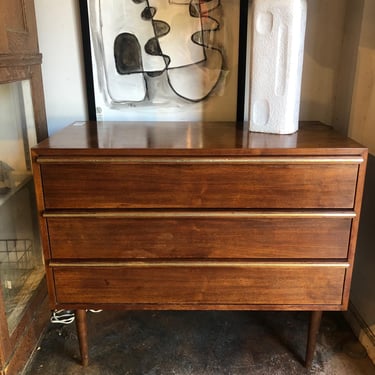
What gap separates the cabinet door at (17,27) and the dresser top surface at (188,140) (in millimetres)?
307

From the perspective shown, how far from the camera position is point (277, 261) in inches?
51.9

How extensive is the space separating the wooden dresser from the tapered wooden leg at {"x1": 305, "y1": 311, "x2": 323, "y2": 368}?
0.03 metres

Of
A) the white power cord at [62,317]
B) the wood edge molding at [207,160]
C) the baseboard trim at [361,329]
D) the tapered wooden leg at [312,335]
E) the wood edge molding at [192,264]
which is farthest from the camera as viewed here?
the white power cord at [62,317]

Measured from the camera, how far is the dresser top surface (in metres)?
1.21

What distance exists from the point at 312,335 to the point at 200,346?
43 centimetres

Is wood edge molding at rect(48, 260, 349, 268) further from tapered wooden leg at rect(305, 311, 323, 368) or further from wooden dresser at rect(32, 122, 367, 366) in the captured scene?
tapered wooden leg at rect(305, 311, 323, 368)

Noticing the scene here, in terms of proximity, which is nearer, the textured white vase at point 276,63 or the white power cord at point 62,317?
the textured white vase at point 276,63

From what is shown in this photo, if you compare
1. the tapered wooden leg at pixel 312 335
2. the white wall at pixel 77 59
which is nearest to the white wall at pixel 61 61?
the white wall at pixel 77 59

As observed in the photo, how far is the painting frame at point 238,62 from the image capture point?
1.59m

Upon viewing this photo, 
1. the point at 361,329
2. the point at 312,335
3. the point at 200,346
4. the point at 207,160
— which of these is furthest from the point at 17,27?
the point at 361,329

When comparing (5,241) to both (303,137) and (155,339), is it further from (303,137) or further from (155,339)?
(303,137)

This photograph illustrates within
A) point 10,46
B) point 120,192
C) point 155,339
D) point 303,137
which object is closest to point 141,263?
point 120,192

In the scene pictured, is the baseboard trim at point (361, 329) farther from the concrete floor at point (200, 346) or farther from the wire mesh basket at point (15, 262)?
the wire mesh basket at point (15, 262)

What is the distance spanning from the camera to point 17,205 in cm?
159
